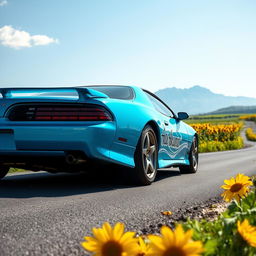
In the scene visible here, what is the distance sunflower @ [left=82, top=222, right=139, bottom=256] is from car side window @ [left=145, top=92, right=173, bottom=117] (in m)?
4.74

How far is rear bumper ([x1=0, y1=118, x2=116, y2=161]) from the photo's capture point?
14.5ft

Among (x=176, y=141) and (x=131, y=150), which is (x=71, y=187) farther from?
(x=176, y=141)

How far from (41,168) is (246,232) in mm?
3675

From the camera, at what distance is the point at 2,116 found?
465cm

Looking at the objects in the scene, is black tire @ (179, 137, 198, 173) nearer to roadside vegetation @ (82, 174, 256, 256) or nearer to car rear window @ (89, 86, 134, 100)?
car rear window @ (89, 86, 134, 100)

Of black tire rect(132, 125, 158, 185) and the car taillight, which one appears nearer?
the car taillight

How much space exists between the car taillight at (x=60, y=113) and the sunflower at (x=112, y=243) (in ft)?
10.9

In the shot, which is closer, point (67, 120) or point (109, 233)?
point (109, 233)

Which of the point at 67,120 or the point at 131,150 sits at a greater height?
the point at 67,120

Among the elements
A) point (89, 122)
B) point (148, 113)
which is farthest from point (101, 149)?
point (148, 113)

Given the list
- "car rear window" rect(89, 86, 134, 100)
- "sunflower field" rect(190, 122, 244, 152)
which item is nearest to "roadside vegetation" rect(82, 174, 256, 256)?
"car rear window" rect(89, 86, 134, 100)

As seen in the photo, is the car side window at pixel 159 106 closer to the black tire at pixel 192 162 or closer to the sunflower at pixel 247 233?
the black tire at pixel 192 162

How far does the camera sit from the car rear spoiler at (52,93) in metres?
4.54

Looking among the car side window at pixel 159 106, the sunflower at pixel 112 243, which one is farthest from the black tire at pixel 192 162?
the sunflower at pixel 112 243
